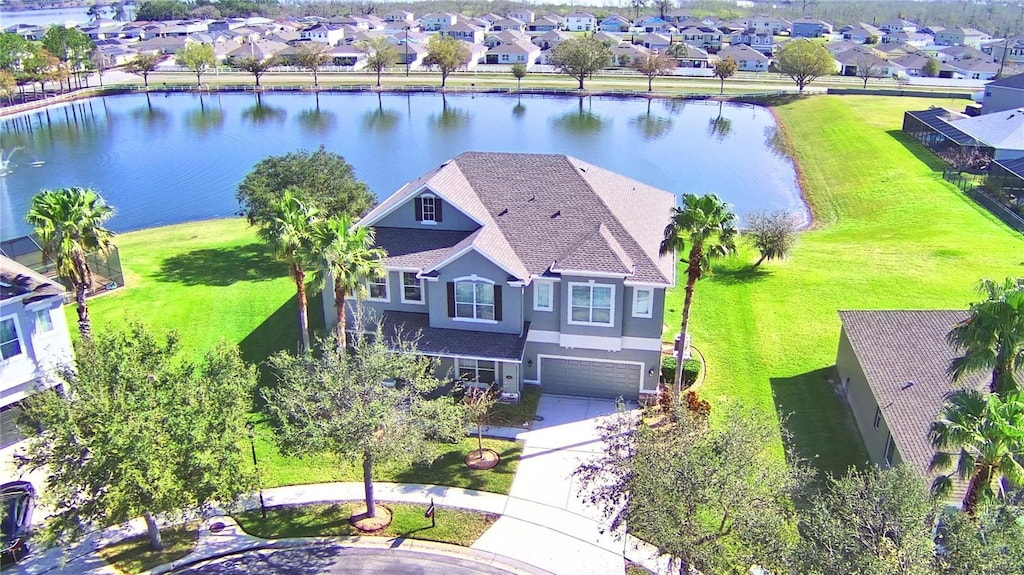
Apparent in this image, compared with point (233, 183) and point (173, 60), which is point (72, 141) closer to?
point (233, 183)

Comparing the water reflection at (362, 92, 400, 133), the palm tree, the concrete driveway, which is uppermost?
the palm tree

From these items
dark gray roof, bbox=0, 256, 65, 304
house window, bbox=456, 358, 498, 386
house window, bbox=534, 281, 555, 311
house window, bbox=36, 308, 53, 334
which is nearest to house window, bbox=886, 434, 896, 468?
house window, bbox=534, 281, 555, 311

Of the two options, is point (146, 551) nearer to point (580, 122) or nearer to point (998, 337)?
point (998, 337)

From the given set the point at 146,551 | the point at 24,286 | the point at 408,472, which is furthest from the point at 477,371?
the point at 24,286

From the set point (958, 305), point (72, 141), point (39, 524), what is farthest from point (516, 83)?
point (39, 524)

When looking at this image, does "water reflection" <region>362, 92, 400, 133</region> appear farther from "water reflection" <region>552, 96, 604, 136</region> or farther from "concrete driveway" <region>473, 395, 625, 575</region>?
"concrete driveway" <region>473, 395, 625, 575</region>

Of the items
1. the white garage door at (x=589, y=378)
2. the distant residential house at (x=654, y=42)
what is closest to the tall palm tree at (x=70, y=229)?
the white garage door at (x=589, y=378)
